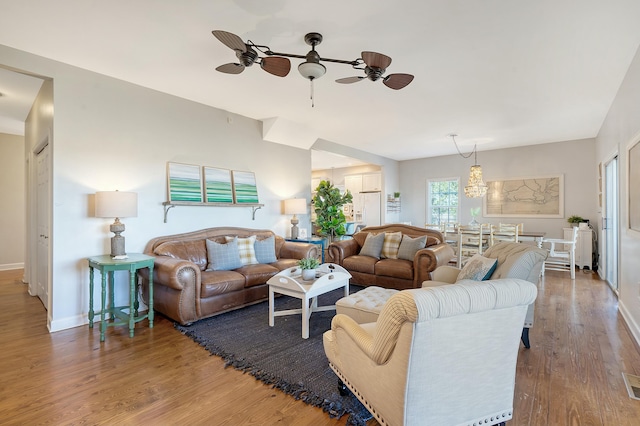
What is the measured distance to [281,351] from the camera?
2604 mm

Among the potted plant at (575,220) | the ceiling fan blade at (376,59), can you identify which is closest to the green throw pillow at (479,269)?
the ceiling fan blade at (376,59)

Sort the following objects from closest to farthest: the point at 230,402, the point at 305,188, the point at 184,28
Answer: the point at 230,402 < the point at 184,28 < the point at 305,188

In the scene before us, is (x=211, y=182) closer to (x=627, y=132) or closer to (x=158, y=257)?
(x=158, y=257)

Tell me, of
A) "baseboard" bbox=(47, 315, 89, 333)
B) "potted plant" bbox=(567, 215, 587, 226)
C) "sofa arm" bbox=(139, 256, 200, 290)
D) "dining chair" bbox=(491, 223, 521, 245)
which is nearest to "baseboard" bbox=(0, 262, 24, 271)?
"baseboard" bbox=(47, 315, 89, 333)

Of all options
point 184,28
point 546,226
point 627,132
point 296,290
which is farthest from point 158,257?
point 546,226

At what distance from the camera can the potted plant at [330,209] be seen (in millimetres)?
6016

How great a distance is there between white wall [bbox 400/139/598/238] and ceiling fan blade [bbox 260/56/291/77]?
6.46 m

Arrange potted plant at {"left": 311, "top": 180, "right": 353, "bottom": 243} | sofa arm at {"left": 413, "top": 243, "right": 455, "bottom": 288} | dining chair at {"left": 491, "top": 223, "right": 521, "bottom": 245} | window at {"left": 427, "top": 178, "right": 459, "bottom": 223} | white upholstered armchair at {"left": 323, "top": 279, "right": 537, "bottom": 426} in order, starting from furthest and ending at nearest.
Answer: window at {"left": 427, "top": 178, "right": 459, "bottom": 223}, potted plant at {"left": 311, "top": 180, "right": 353, "bottom": 243}, dining chair at {"left": 491, "top": 223, "right": 521, "bottom": 245}, sofa arm at {"left": 413, "top": 243, "right": 455, "bottom": 288}, white upholstered armchair at {"left": 323, "top": 279, "right": 537, "bottom": 426}

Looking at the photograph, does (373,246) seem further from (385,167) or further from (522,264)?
(385,167)

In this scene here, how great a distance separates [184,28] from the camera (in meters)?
2.51

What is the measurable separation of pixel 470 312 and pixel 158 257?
3.24 m

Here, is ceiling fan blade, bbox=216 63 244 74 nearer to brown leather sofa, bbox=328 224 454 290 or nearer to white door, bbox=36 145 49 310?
white door, bbox=36 145 49 310

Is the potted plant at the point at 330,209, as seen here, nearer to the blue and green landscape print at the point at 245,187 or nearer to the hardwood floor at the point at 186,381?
the blue and green landscape print at the point at 245,187

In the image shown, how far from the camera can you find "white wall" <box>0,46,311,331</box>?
10.3 feet
